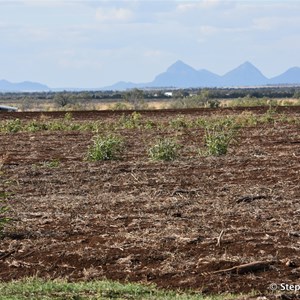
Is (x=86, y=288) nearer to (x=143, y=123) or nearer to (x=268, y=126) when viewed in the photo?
(x=268, y=126)

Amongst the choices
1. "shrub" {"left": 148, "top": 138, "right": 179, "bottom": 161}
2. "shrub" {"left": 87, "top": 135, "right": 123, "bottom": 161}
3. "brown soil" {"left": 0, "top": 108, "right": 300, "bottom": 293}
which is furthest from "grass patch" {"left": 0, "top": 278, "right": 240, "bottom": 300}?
"shrub" {"left": 87, "top": 135, "right": 123, "bottom": 161}

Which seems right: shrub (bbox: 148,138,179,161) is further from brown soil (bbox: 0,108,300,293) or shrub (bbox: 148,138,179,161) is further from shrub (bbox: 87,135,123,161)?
shrub (bbox: 87,135,123,161)

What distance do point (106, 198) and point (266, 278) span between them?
17.5ft

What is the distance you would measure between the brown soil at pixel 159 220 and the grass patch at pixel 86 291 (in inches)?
15.5

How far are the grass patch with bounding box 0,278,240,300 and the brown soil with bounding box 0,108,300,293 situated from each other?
1.29ft

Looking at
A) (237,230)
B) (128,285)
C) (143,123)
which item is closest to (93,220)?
(237,230)

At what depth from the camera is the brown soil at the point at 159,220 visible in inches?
343

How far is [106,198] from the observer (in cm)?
1318

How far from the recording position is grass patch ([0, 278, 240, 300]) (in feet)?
24.3

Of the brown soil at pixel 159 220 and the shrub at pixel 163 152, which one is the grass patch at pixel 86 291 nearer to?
the brown soil at pixel 159 220

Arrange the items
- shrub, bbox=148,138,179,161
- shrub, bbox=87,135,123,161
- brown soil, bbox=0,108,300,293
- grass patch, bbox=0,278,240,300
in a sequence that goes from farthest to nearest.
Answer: shrub, bbox=87,135,123,161
shrub, bbox=148,138,179,161
brown soil, bbox=0,108,300,293
grass patch, bbox=0,278,240,300

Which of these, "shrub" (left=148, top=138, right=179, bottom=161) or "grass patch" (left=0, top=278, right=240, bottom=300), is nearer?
"grass patch" (left=0, top=278, right=240, bottom=300)

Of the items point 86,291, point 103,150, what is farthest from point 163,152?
point 86,291

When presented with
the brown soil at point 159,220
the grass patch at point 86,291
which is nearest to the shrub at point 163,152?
the brown soil at point 159,220
